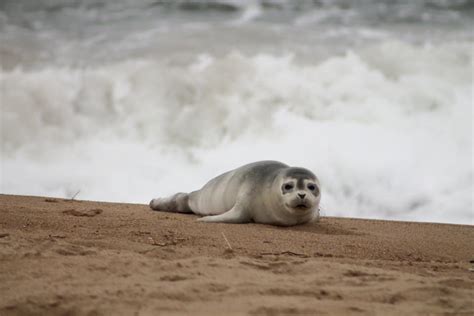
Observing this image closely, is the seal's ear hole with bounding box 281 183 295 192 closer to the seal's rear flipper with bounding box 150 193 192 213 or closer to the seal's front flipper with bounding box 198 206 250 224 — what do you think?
the seal's front flipper with bounding box 198 206 250 224

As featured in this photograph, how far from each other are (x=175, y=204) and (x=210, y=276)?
5211mm

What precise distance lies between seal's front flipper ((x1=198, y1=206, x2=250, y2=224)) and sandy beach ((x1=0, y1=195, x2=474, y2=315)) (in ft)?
4.73

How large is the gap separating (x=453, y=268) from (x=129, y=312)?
2217mm

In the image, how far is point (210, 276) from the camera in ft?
9.05

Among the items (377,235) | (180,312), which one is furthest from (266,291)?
(377,235)

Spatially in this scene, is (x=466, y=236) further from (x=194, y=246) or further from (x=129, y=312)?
(x=129, y=312)

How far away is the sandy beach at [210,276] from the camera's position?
2318 mm

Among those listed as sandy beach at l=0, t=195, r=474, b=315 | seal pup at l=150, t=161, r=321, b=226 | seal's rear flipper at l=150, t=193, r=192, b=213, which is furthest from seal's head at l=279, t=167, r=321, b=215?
seal's rear flipper at l=150, t=193, r=192, b=213

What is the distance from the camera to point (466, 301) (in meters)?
2.53

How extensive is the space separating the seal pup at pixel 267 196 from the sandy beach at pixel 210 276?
1.50 metres

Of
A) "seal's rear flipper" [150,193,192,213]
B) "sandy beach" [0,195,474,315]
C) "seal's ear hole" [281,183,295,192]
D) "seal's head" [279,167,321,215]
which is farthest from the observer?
"seal's rear flipper" [150,193,192,213]

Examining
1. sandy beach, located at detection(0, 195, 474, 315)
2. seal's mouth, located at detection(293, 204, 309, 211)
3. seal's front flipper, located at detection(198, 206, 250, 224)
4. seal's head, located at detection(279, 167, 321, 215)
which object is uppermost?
seal's head, located at detection(279, 167, 321, 215)

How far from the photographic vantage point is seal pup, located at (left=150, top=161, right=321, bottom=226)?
6137mm

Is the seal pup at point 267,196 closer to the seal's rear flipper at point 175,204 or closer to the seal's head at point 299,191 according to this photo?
the seal's head at point 299,191
